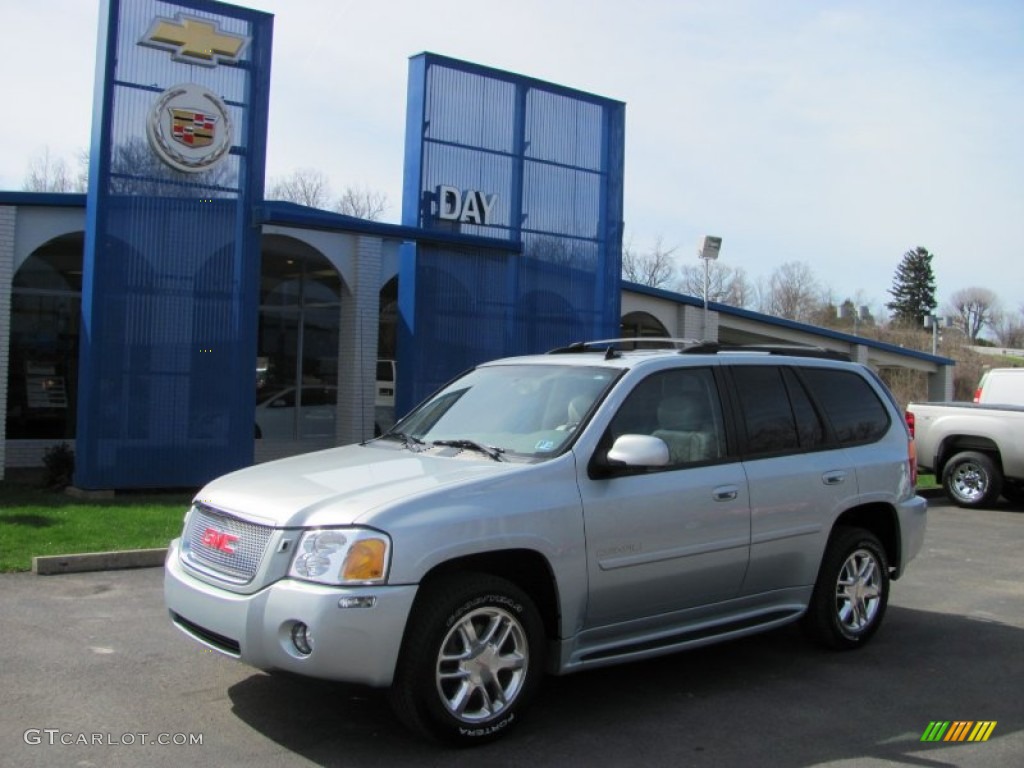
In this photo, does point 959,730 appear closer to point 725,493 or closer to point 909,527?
point 725,493

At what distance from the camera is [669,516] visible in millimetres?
5281

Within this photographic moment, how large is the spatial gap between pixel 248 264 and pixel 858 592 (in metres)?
8.87

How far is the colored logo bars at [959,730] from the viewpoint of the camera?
16.1ft

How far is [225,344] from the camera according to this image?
12.8 meters

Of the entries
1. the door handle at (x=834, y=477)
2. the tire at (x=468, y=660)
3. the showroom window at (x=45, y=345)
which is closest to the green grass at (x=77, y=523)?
the showroom window at (x=45, y=345)

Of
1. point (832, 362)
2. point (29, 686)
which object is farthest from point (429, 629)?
point (832, 362)

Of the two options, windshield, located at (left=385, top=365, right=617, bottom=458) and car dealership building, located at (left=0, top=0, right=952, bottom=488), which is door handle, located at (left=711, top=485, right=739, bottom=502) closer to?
windshield, located at (left=385, top=365, right=617, bottom=458)

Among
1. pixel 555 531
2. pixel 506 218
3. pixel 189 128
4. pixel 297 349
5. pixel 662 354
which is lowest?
pixel 555 531

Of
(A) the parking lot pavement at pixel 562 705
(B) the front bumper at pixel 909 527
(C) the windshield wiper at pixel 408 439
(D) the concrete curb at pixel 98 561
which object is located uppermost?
(C) the windshield wiper at pixel 408 439

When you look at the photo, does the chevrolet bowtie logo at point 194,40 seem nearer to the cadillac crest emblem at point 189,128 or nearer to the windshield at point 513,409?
the cadillac crest emblem at point 189,128

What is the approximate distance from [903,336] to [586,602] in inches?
2796

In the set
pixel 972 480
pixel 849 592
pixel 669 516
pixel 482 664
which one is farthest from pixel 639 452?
pixel 972 480

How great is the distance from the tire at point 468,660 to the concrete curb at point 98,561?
4423 mm

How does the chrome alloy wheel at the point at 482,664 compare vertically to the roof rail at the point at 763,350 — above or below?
below
